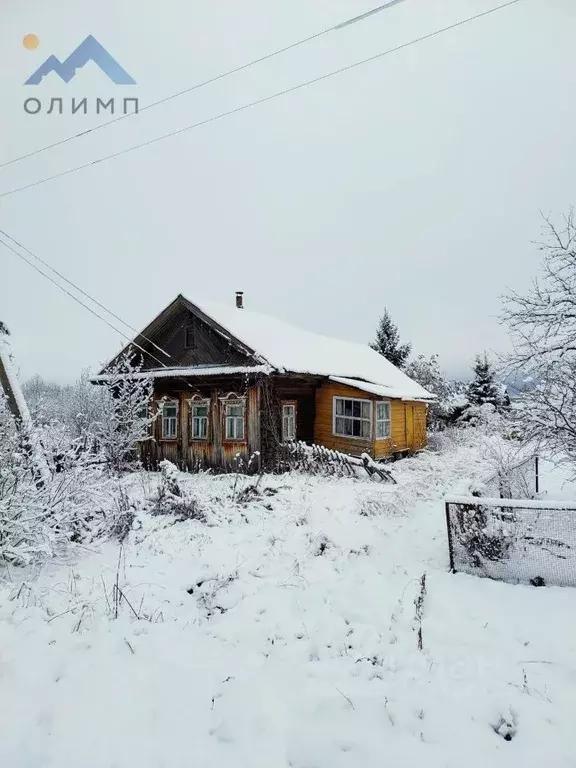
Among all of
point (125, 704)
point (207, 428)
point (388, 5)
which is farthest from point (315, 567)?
point (207, 428)

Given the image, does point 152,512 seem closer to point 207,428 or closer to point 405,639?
point 405,639

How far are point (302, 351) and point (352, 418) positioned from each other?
3357mm

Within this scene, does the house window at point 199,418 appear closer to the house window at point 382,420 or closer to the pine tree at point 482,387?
the house window at point 382,420

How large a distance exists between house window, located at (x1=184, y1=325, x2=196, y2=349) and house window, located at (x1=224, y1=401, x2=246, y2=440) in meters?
2.79

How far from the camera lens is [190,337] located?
51.5 ft

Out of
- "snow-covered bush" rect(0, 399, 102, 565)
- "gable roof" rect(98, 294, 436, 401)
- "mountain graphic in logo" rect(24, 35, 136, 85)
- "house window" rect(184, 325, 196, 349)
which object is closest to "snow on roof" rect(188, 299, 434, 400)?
"gable roof" rect(98, 294, 436, 401)

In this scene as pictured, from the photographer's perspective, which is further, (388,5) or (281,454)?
(281,454)

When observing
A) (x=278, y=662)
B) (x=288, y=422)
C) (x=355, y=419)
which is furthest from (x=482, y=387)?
(x=278, y=662)

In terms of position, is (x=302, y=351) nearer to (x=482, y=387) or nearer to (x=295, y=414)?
(x=295, y=414)

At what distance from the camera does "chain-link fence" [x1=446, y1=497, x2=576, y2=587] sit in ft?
16.2

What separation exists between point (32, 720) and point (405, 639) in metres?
3.19

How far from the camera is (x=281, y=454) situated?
13.7m

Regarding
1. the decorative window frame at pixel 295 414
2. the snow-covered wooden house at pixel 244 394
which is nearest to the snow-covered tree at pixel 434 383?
the snow-covered wooden house at pixel 244 394

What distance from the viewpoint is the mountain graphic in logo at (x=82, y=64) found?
39.0 feet
